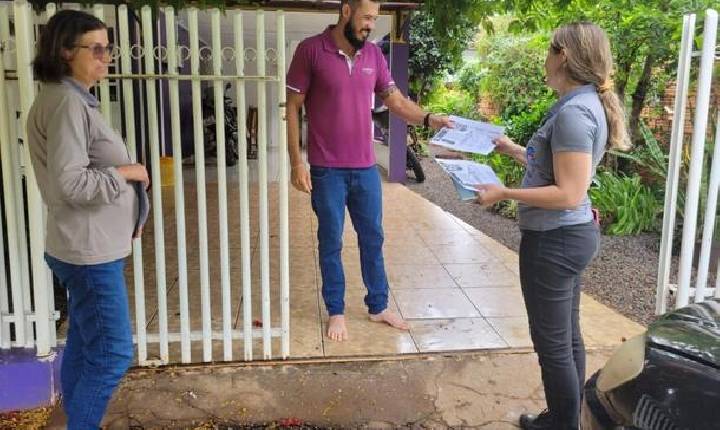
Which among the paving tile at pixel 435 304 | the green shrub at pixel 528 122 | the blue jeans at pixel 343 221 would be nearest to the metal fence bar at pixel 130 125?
the blue jeans at pixel 343 221

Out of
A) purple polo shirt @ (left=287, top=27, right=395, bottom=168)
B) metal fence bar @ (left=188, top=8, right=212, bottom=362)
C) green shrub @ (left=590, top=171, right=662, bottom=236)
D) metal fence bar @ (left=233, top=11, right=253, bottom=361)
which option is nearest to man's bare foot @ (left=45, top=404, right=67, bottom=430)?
metal fence bar @ (left=188, top=8, right=212, bottom=362)

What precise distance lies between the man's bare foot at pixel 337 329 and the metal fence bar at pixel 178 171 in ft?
2.71

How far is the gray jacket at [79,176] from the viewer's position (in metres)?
2.10

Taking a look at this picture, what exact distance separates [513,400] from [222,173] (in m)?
1.85

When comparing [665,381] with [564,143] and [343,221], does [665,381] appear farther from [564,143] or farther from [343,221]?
[343,221]

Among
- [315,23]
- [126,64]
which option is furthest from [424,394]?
[315,23]

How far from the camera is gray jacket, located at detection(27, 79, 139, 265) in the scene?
6.88ft

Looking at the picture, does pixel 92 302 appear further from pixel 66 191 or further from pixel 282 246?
pixel 282 246

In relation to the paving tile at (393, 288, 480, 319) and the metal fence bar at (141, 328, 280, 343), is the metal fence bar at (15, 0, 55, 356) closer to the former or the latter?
the metal fence bar at (141, 328, 280, 343)

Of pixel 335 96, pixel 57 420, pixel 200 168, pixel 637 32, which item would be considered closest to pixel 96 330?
pixel 57 420

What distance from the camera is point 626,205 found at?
727cm

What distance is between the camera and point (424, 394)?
3193 mm

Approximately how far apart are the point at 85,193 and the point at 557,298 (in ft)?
5.77

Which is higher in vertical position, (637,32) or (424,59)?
(424,59)
